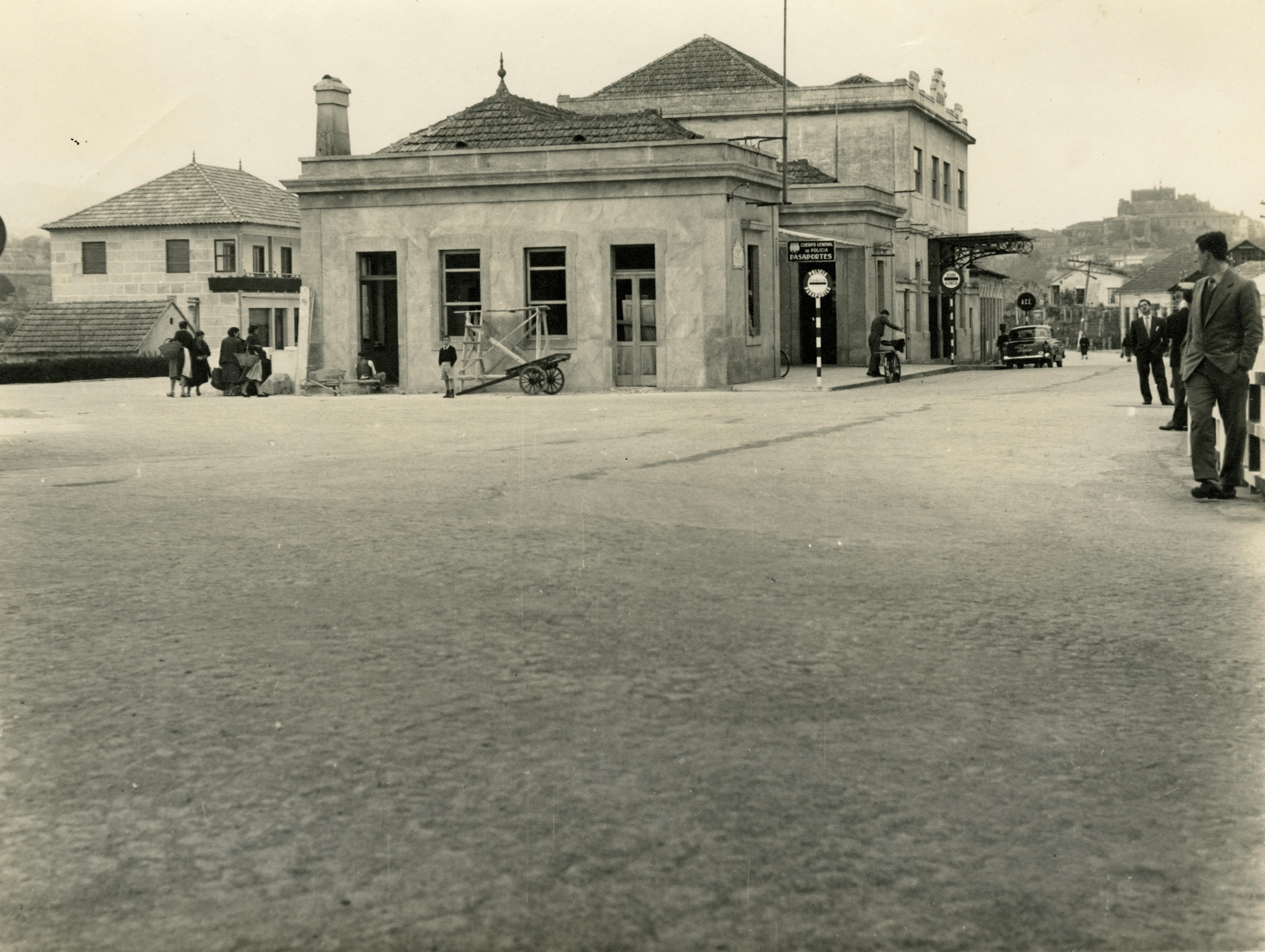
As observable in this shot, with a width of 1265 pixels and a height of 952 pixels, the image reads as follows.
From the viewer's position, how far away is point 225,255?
66188 mm

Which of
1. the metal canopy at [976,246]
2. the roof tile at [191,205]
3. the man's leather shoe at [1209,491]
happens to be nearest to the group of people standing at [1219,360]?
the man's leather shoe at [1209,491]

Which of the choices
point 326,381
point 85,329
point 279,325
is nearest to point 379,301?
point 326,381

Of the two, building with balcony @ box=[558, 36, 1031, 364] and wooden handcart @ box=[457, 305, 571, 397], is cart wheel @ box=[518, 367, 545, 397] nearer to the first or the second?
wooden handcart @ box=[457, 305, 571, 397]

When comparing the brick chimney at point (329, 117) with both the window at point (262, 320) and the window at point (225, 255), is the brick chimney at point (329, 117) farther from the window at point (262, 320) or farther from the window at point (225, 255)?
the window at point (225, 255)

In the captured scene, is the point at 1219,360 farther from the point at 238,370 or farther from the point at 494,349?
the point at 238,370

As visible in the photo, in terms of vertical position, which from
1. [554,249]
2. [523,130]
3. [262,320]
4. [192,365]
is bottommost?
[192,365]

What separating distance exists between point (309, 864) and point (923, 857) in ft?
4.83

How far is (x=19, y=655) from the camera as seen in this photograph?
6277 millimetres

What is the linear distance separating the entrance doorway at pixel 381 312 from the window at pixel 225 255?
102 ft

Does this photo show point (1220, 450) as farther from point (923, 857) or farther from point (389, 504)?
point (923, 857)

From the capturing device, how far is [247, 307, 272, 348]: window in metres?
66.2

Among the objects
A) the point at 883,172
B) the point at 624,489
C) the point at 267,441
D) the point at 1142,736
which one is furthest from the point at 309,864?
the point at 883,172

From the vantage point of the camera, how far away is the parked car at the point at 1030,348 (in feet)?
166

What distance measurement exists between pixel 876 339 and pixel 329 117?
14.1m
